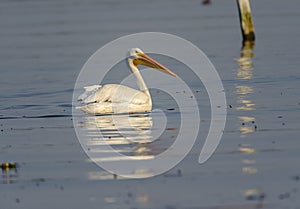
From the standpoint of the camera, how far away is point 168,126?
12625 mm

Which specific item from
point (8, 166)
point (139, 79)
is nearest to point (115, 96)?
point (139, 79)

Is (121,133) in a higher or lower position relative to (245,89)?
lower

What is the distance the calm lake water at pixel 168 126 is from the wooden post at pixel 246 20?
358mm

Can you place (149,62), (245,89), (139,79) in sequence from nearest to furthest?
(139,79), (149,62), (245,89)

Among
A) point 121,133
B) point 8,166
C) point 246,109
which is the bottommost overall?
point 8,166

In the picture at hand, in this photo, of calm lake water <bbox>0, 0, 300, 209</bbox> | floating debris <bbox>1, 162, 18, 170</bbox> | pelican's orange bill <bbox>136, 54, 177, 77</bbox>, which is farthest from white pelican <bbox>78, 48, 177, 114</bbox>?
floating debris <bbox>1, 162, 18, 170</bbox>

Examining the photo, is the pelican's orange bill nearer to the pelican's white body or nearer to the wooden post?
the pelican's white body

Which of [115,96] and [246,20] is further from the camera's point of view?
[246,20]

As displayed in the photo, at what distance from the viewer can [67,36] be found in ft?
88.9

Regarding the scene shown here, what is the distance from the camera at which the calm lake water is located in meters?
8.49

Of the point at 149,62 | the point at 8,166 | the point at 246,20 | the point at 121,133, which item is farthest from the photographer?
the point at 246,20

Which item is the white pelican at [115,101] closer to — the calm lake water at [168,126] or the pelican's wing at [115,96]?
the pelican's wing at [115,96]

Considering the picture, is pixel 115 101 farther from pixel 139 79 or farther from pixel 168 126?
pixel 168 126

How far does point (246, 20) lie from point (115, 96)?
31.3ft
